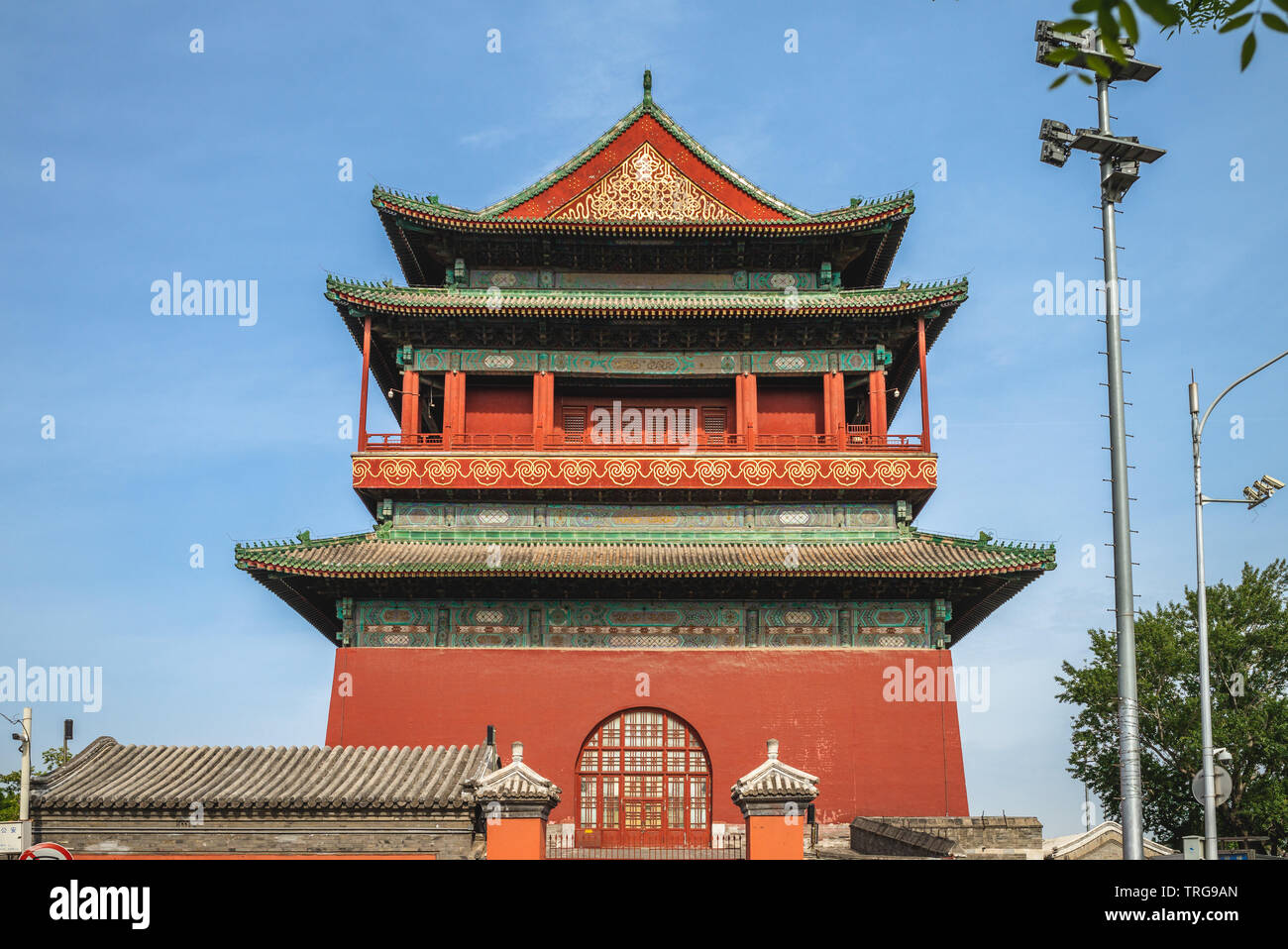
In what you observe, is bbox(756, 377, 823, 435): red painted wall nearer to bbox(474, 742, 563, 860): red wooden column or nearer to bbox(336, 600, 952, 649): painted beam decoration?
bbox(336, 600, 952, 649): painted beam decoration

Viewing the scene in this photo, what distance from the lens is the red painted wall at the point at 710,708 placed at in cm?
2541

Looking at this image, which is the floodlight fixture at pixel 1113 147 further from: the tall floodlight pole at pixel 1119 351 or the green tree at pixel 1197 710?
the green tree at pixel 1197 710

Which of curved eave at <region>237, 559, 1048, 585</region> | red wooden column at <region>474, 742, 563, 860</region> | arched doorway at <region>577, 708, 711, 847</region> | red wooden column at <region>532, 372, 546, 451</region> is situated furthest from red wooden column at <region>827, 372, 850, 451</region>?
red wooden column at <region>474, 742, 563, 860</region>

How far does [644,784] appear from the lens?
2556 cm

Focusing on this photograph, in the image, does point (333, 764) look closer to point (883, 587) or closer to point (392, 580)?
point (392, 580)

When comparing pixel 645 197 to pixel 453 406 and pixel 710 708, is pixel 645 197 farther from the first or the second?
pixel 710 708

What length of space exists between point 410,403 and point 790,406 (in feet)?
30.0

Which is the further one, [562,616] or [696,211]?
[696,211]

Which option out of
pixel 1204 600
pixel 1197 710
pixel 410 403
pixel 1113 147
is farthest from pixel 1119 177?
pixel 1197 710

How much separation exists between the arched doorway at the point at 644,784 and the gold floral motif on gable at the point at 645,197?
1236cm
